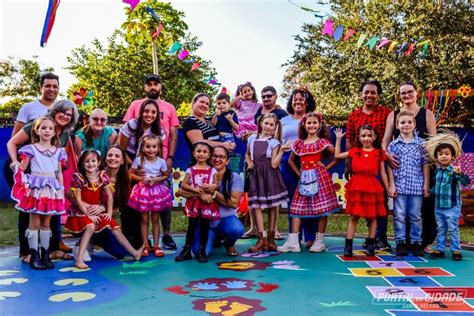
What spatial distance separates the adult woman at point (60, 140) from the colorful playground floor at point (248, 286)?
19 centimetres

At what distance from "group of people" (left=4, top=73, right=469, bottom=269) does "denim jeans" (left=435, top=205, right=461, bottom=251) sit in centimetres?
1

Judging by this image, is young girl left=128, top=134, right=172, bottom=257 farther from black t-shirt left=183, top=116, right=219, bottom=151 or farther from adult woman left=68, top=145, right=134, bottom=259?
black t-shirt left=183, top=116, right=219, bottom=151

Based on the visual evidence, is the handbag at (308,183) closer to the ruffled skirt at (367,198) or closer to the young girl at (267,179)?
the young girl at (267,179)

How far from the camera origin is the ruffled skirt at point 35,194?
12.1ft

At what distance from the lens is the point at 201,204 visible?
13.6ft

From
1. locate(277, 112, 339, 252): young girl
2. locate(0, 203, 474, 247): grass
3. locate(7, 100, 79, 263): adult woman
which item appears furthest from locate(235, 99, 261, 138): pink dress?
locate(7, 100, 79, 263): adult woman

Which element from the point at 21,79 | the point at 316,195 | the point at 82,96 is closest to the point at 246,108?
the point at 316,195

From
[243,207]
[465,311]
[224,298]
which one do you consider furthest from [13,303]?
[243,207]

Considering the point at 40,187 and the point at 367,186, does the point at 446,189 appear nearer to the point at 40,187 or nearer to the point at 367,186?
the point at 367,186

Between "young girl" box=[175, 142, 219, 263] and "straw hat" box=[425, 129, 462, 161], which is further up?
"straw hat" box=[425, 129, 462, 161]

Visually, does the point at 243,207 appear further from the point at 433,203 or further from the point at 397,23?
the point at 397,23

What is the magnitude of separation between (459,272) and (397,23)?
45.5 feet

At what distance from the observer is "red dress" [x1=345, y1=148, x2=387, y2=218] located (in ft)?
13.8

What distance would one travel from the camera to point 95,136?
454 cm
